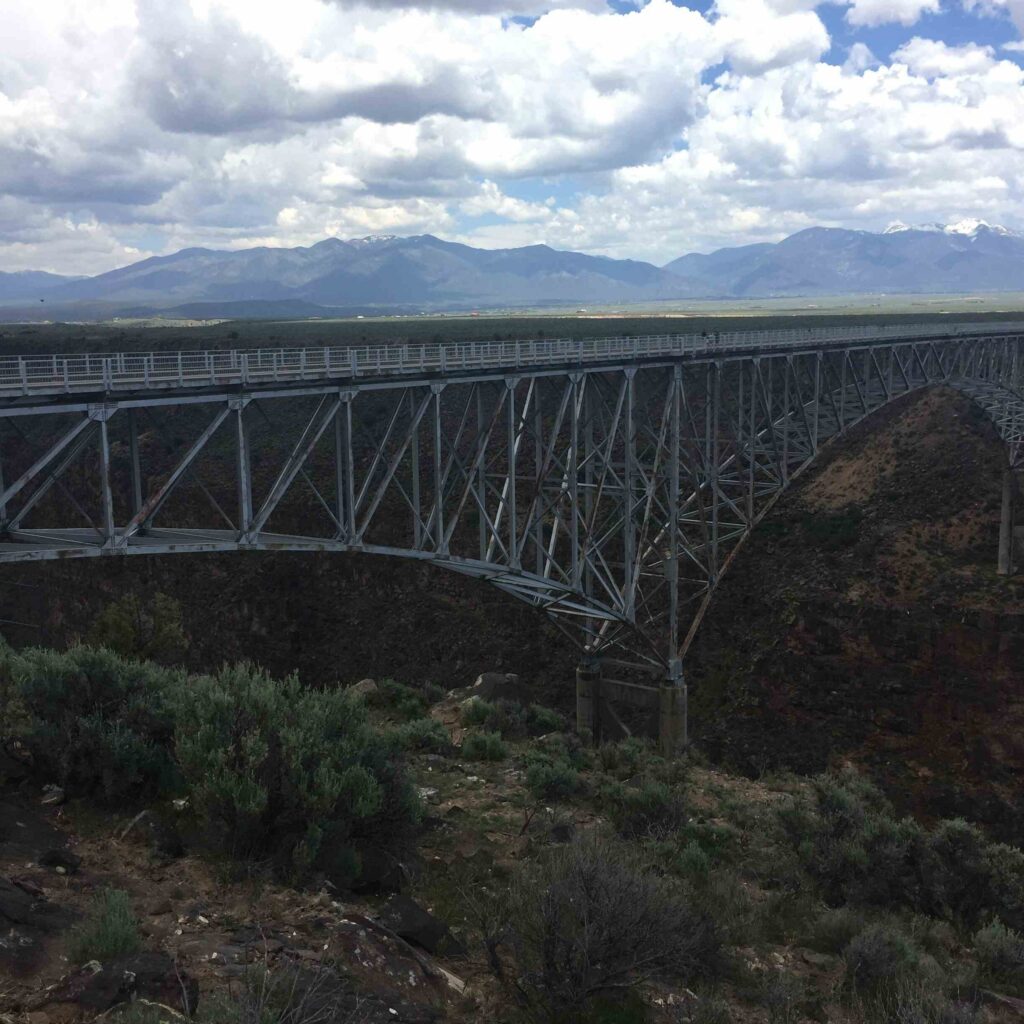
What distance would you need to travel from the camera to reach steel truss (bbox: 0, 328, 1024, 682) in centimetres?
1750

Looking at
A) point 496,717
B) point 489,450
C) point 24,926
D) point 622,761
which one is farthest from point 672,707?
point 24,926

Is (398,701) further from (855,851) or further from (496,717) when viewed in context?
(855,851)

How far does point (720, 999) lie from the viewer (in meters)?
9.52

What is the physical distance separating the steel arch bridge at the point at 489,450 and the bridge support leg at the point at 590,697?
773mm

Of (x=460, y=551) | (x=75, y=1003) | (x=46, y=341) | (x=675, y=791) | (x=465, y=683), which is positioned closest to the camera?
(x=75, y=1003)

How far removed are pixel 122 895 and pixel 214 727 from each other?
310cm

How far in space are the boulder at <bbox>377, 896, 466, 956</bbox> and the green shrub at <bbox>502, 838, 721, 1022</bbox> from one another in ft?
2.13

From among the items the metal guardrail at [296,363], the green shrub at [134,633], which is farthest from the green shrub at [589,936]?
the green shrub at [134,633]

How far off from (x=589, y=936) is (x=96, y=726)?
22.4 feet

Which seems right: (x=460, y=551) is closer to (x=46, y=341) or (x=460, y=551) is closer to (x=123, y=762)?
(x=123, y=762)

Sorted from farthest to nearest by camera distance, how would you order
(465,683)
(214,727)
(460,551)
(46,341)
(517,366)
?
(46,341) → (460,551) → (465,683) → (517,366) → (214,727)

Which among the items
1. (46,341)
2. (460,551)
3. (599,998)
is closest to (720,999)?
(599,998)

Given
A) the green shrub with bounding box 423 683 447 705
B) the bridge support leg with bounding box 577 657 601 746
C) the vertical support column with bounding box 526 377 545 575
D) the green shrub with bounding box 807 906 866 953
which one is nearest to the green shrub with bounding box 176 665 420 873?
the green shrub with bounding box 807 906 866 953

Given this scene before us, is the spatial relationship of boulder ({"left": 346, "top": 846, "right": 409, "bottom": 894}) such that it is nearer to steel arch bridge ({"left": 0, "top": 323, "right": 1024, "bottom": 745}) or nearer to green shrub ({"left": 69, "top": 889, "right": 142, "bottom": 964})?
green shrub ({"left": 69, "top": 889, "right": 142, "bottom": 964})
